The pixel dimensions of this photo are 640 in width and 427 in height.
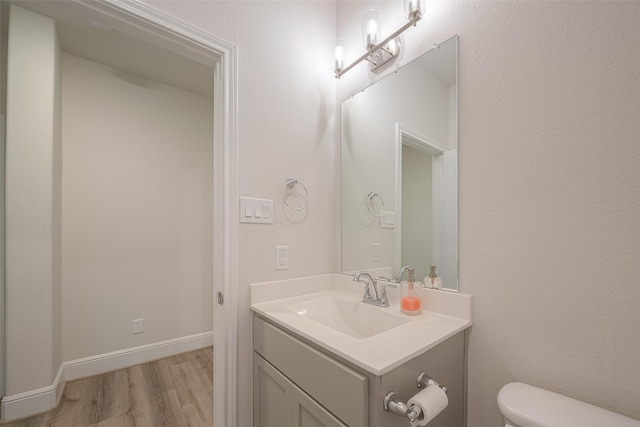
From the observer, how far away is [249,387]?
4.29ft

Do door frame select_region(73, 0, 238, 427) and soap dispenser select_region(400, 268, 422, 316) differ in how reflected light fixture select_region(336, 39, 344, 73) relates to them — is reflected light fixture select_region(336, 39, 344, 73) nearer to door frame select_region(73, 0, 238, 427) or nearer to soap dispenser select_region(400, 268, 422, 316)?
door frame select_region(73, 0, 238, 427)

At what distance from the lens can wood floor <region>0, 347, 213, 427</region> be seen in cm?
168

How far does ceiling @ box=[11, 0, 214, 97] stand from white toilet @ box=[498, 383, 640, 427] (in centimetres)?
206

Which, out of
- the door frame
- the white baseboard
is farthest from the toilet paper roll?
the white baseboard

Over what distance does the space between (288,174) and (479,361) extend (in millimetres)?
1174

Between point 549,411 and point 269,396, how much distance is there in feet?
3.21

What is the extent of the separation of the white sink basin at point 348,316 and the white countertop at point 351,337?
0.10 ft

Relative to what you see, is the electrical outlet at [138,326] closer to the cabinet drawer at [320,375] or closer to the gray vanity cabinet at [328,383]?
the gray vanity cabinet at [328,383]

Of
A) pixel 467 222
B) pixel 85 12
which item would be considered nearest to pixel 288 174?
pixel 467 222

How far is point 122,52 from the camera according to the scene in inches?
82.0

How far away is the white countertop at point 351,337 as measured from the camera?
0.78m

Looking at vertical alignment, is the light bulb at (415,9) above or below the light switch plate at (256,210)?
above

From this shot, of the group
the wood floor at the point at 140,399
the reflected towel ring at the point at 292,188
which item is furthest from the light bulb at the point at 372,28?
the wood floor at the point at 140,399

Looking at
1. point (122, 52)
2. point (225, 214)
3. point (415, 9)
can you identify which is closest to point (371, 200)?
point (225, 214)
